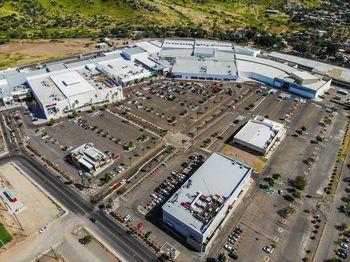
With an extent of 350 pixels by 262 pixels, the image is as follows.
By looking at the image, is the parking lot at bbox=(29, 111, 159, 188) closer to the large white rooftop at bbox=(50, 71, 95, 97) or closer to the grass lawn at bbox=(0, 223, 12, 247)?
the large white rooftop at bbox=(50, 71, 95, 97)

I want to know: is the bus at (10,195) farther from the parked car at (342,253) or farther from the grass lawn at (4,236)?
the parked car at (342,253)

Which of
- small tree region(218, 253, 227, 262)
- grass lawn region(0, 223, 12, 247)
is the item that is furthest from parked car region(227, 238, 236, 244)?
grass lawn region(0, 223, 12, 247)

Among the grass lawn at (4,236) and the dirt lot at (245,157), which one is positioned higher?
the dirt lot at (245,157)

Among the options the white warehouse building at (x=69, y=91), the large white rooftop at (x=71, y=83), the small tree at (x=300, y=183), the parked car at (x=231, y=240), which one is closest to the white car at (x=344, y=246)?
the small tree at (x=300, y=183)

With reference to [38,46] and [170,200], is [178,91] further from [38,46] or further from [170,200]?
[38,46]

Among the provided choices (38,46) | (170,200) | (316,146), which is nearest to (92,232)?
(170,200)

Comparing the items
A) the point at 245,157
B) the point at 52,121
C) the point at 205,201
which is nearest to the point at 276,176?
the point at 245,157

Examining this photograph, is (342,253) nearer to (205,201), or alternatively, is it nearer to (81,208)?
(205,201)
